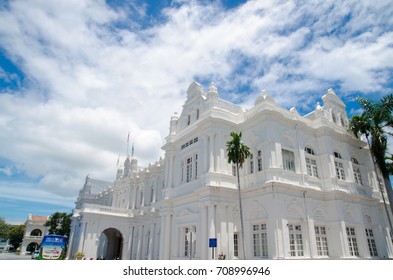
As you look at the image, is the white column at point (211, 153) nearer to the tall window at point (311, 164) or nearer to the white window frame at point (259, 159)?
the white window frame at point (259, 159)

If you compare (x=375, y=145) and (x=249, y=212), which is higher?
(x=375, y=145)

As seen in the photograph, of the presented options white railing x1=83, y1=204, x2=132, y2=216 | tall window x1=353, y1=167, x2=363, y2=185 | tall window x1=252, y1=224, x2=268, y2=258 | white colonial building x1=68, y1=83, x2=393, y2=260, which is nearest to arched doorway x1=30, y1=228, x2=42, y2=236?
white railing x1=83, y1=204, x2=132, y2=216

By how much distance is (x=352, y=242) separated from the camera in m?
21.0

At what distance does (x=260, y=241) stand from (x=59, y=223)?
153ft

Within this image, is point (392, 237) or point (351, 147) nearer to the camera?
point (392, 237)

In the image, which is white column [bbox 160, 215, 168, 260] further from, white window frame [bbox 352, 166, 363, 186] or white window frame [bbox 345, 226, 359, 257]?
white window frame [bbox 352, 166, 363, 186]

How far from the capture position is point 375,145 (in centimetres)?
2253

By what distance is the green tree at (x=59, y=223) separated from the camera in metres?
49.2

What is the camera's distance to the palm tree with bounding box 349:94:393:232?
73.2 ft

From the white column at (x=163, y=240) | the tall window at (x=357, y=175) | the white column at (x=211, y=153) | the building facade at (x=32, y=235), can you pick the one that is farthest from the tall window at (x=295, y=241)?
the building facade at (x=32, y=235)
